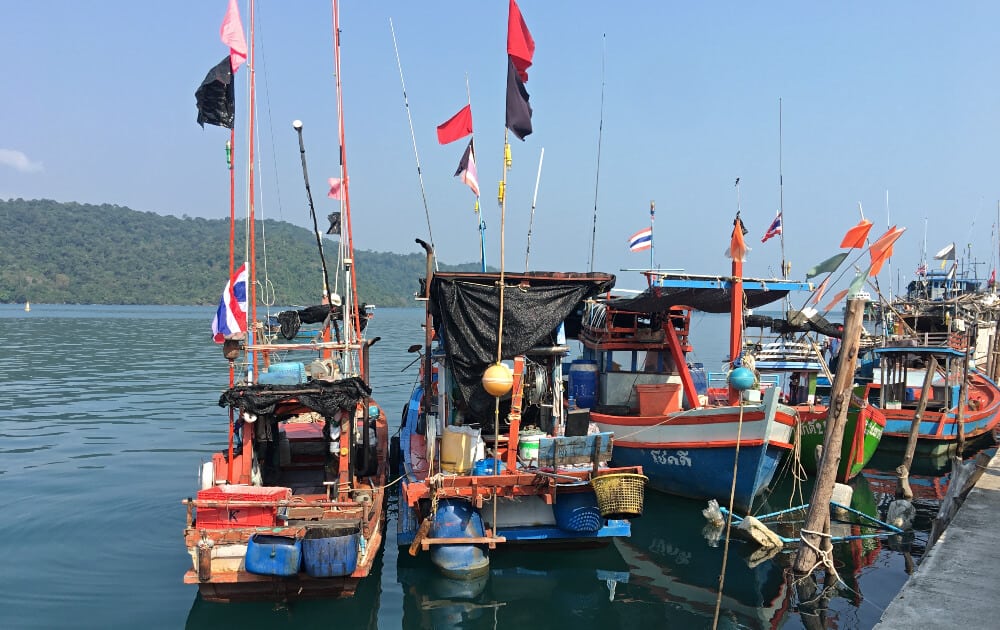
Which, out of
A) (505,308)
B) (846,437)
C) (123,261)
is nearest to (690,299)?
(846,437)

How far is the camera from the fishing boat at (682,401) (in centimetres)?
1368

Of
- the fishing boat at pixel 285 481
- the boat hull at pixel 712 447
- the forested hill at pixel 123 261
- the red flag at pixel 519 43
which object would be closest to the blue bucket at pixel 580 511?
the fishing boat at pixel 285 481

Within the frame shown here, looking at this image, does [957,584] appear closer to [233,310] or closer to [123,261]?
[233,310]

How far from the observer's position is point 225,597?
959 centimetres

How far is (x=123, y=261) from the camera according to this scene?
15088 centimetres

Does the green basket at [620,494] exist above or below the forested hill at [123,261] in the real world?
below

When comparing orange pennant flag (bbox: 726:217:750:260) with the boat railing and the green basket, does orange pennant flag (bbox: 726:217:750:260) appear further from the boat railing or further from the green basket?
the boat railing

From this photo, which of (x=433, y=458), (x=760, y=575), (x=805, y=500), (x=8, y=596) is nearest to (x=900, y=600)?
(x=760, y=575)

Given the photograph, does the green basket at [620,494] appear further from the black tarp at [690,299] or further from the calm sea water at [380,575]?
the black tarp at [690,299]

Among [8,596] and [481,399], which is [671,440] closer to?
[481,399]

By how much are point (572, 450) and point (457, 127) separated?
227 inches

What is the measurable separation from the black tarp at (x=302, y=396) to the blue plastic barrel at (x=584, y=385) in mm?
8224

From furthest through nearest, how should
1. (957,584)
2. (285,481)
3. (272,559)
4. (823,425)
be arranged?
(823,425), (285,481), (272,559), (957,584)

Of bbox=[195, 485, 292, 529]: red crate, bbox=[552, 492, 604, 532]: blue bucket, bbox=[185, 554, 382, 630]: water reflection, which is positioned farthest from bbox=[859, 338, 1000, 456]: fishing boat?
bbox=[195, 485, 292, 529]: red crate
